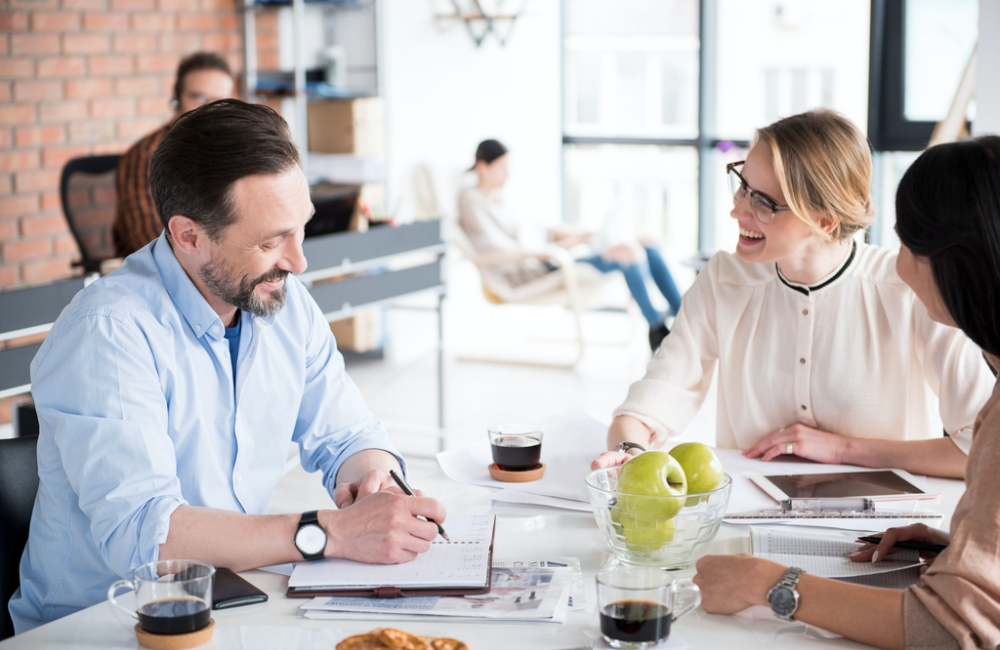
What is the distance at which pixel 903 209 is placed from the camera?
43.7 inches

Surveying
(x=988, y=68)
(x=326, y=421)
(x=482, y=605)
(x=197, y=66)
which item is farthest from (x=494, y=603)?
(x=197, y=66)

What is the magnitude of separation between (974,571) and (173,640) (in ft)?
2.63

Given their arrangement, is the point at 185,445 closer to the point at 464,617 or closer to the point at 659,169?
the point at 464,617

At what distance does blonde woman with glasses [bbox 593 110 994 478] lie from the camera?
1.66 metres

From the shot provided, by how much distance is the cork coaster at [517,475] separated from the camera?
1549 millimetres

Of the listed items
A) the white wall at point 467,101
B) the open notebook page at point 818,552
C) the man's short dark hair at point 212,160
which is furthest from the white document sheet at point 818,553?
the white wall at point 467,101

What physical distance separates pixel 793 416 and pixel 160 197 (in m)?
1.13

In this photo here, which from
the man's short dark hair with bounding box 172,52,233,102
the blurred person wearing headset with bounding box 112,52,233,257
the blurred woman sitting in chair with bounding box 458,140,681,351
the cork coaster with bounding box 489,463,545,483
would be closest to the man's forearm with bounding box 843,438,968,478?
the cork coaster with bounding box 489,463,545,483

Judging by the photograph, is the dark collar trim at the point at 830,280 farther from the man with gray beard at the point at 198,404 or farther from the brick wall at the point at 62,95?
the brick wall at the point at 62,95

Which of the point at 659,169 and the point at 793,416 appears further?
the point at 659,169

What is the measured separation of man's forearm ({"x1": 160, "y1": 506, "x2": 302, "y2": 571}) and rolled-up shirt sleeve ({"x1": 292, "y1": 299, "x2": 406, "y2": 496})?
401 mm

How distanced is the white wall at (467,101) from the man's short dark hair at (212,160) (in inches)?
164

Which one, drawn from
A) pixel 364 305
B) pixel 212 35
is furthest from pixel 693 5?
pixel 364 305

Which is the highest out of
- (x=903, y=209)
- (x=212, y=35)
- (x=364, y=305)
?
(x=212, y=35)
